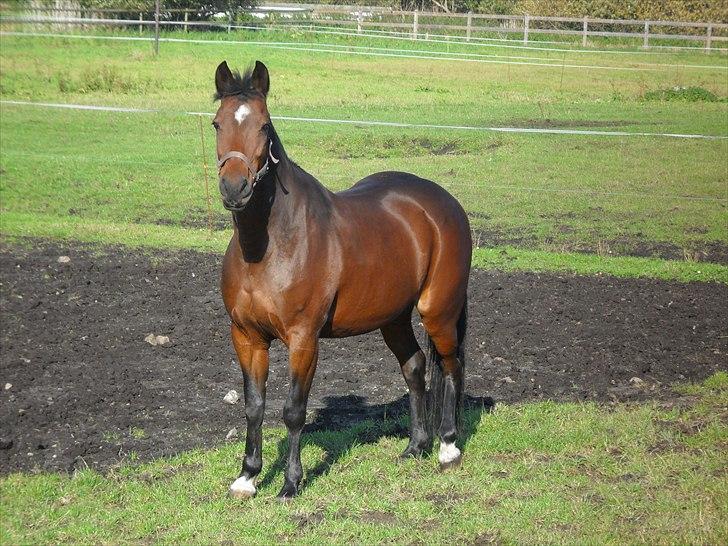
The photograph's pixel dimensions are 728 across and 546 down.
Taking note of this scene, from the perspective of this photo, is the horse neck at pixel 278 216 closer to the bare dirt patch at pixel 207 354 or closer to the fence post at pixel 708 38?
the bare dirt patch at pixel 207 354

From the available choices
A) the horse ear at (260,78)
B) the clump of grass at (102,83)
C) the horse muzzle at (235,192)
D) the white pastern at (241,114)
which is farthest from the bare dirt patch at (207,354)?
the clump of grass at (102,83)

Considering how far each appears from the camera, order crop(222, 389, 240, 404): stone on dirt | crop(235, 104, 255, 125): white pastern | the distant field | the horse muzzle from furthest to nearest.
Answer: the distant field → crop(222, 389, 240, 404): stone on dirt → crop(235, 104, 255, 125): white pastern → the horse muzzle

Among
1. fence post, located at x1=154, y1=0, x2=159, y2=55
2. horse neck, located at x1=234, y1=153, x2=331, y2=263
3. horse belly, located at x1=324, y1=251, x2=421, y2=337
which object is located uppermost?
fence post, located at x1=154, y1=0, x2=159, y2=55

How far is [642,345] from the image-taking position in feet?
29.2

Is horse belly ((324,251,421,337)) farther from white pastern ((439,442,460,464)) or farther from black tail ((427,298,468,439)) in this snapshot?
white pastern ((439,442,460,464))

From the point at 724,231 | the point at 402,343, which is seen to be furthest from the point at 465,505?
the point at 724,231

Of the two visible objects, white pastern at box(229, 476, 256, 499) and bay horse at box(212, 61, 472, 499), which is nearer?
bay horse at box(212, 61, 472, 499)

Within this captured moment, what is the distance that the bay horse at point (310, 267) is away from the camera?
5352mm

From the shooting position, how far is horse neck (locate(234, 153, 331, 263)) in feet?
18.0

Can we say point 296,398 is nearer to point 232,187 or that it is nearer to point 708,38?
point 232,187

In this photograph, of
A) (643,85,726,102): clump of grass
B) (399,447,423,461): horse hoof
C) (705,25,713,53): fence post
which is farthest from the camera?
(705,25,713,53): fence post

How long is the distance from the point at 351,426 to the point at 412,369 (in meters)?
0.68

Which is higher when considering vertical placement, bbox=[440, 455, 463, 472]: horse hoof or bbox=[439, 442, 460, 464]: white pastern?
bbox=[439, 442, 460, 464]: white pastern

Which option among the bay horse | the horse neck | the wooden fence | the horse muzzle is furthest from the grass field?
the horse muzzle
